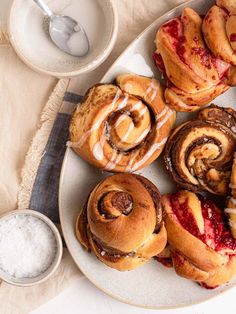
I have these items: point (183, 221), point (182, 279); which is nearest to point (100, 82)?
point (183, 221)

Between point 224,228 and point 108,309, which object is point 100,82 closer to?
point 224,228

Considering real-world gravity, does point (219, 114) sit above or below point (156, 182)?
above

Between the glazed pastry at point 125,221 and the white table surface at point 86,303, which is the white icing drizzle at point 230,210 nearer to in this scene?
the glazed pastry at point 125,221

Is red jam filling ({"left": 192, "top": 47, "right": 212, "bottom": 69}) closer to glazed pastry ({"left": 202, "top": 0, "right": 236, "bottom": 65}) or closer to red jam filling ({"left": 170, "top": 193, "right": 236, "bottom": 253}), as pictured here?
glazed pastry ({"left": 202, "top": 0, "right": 236, "bottom": 65})

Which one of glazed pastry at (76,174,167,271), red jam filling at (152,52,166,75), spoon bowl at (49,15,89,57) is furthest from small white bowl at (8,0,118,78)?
glazed pastry at (76,174,167,271)

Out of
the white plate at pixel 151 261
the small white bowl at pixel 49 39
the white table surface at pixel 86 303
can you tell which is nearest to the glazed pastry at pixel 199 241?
the white plate at pixel 151 261

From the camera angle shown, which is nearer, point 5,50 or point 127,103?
point 127,103
